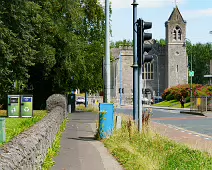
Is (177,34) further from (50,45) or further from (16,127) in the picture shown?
(16,127)

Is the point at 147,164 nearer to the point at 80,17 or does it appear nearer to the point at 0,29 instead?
the point at 0,29

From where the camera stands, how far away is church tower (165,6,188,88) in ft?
318

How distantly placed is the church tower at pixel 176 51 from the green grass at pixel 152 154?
83.4 metres

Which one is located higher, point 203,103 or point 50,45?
point 50,45

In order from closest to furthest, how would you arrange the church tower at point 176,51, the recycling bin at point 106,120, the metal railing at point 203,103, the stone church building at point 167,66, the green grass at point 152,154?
the green grass at point 152,154 < the recycling bin at point 106,120 < the metal railing at point 203,103 < the church tower at point 176,51 < the stone church building at point 167,66

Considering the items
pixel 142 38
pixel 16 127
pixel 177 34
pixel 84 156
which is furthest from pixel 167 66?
pixel 84 156

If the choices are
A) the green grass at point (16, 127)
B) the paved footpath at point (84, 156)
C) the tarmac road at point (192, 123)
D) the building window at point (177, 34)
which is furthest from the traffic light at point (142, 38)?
the building window at point (177, 34)

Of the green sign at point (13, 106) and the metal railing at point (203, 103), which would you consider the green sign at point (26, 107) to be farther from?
the metal railing at point (203, 103)

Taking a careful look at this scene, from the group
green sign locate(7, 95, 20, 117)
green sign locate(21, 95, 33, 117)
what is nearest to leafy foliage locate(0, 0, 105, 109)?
green sign locate(7, 95, 20, 117)

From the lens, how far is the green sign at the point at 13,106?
91.0ft

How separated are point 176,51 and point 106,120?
273 feet

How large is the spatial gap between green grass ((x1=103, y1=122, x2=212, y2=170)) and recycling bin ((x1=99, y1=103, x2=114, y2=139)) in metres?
0.93

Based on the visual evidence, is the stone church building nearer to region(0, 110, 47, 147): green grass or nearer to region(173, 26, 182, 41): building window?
region(173, 26, 182, 41): building window

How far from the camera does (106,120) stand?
1620 cm
